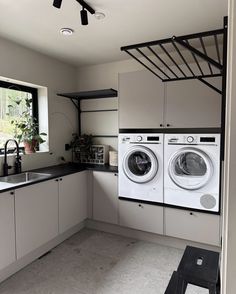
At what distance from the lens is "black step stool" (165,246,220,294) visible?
50.1 inches

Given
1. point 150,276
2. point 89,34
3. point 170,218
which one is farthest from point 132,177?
point 89,34

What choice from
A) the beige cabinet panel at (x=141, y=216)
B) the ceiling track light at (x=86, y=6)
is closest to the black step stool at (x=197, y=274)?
the beige cabinet panel at (x=141, y=216)

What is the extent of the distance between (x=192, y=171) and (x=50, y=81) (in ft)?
7.34

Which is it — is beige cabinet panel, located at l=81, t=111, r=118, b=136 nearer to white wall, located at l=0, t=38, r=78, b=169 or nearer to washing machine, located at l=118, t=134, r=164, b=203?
white wall, located at l=0, t=38, r=78, b=169

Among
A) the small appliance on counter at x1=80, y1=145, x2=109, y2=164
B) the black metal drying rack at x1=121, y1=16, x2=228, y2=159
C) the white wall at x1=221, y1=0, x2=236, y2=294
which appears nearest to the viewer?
the white wall at x1=221, y1=0, x2=236, y2=294

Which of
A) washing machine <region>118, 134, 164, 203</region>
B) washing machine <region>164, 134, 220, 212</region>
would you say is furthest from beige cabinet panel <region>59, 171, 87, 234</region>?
washing machine <region>164, 134, 220, 212</region>

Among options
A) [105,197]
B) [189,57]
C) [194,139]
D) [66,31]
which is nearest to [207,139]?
[194,139]

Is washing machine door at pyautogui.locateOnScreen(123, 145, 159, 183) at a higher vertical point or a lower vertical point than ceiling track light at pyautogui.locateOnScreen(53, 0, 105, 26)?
lower

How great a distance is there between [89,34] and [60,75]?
3.54 feet

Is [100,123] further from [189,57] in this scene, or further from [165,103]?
[189,57]

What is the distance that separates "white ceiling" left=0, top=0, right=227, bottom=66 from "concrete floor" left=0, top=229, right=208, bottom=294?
2.38m

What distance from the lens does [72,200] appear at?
2787 millimetres

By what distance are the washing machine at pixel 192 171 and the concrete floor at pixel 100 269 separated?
0.64 metres

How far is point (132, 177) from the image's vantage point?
2.69 meters
